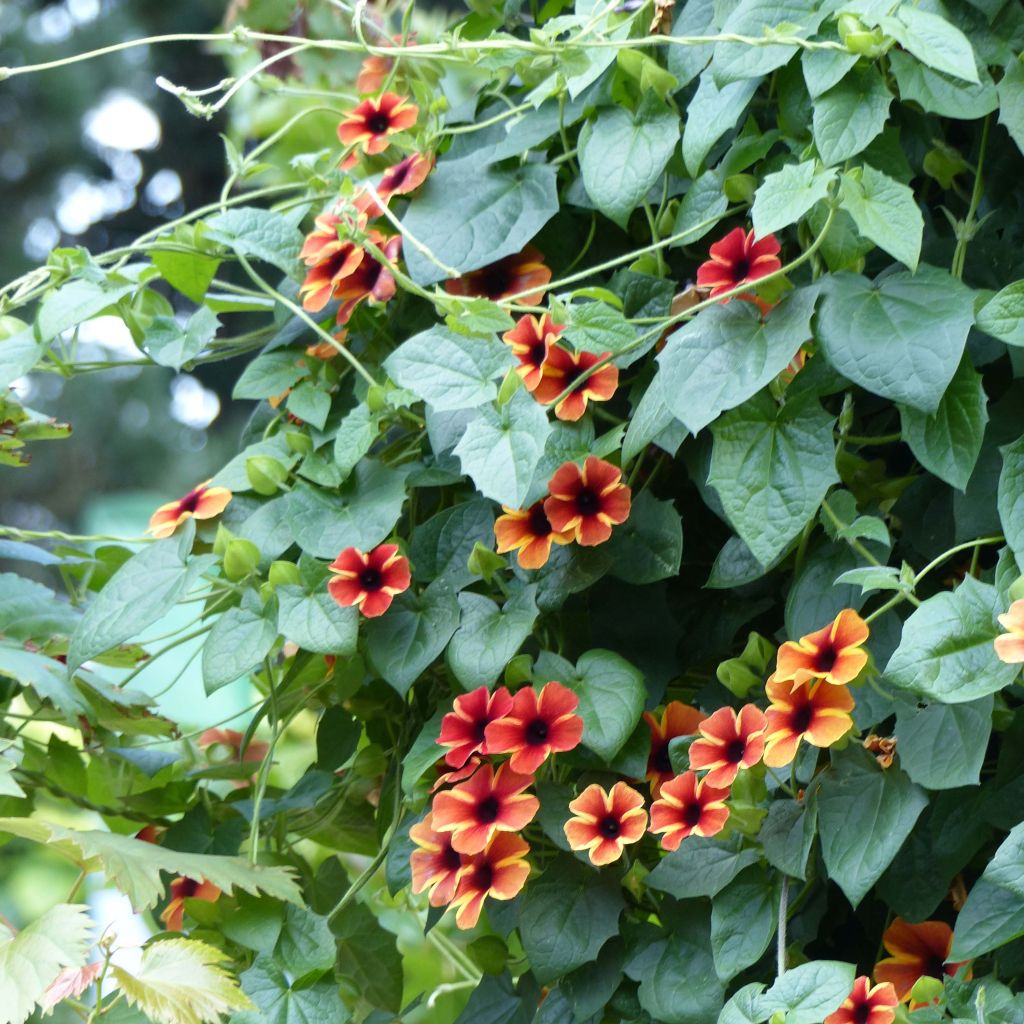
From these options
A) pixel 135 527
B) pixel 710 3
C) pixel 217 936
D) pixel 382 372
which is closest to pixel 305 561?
pixel 382 372

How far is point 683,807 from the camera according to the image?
659 millimetres

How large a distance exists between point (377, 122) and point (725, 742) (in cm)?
50

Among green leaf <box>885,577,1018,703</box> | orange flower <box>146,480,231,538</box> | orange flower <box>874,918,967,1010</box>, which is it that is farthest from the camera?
orange flower <box>146,480,231,538</box>

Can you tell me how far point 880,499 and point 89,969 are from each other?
0.50 metres

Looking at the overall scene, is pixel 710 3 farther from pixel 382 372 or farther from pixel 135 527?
pixel 135 527

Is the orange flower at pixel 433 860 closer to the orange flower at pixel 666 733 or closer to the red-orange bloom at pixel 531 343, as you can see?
the orange flower at pixel 666 733

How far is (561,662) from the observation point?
28.5 inches

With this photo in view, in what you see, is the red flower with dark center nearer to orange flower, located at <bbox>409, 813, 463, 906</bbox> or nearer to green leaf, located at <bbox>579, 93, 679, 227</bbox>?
orange flower, located at <bbox>409, 813, 463, 906</bbox>

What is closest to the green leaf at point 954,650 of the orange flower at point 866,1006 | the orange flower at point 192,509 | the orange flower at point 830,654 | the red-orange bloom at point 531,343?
the orange flower at point 830,654

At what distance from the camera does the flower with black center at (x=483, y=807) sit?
68 cm

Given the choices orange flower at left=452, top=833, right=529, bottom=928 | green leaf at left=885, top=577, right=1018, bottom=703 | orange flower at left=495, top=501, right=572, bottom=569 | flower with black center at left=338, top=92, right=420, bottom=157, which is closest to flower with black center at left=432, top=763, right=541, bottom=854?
orange flower at left=452, top=833, right=529, bottom=928

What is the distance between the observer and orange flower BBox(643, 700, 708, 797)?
0.72m

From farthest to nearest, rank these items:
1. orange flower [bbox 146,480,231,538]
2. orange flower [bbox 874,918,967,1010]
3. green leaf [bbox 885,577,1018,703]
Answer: orange flower [bbox 146,480,231,538] < orange flower [bbox 874,918,967,1010] < green leaf [bbox 885,577,1018,703]

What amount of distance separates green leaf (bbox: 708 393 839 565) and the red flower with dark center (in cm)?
17
